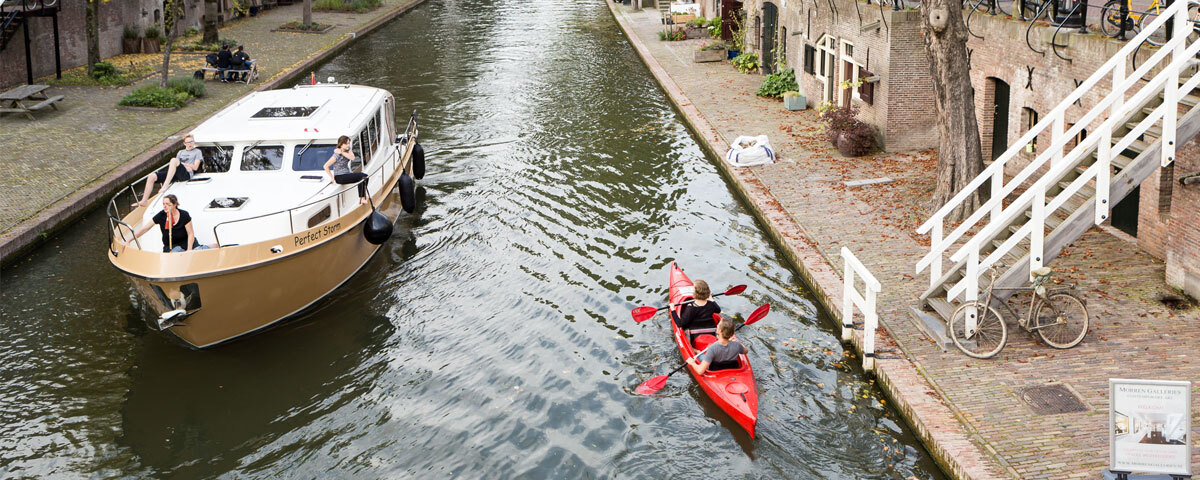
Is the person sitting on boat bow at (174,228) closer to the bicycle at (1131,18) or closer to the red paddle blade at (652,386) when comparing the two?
the red paddle blade at (652,386)

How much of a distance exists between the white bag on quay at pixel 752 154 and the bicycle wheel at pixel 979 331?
9.86m

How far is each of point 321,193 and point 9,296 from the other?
5236 mm

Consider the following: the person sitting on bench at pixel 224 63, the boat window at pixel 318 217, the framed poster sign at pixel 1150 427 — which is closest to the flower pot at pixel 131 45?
the person sitting on bench at pixel 224 63

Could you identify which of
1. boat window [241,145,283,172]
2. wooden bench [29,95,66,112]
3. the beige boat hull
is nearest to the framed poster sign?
the beige boat hull

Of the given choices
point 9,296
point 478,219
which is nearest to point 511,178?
point 478,219

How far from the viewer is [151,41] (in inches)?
1604

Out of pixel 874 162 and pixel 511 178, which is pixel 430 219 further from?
pixel 874 162

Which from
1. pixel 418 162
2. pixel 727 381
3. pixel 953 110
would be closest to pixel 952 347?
pixel 727 381

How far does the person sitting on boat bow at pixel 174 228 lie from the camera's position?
47.1ft

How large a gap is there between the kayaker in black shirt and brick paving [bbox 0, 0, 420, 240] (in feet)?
41.0

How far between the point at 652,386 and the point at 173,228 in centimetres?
698

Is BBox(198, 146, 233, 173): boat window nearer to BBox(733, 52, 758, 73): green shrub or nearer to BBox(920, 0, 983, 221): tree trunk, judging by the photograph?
BBox(920, 0, 983, 221): tree trunk

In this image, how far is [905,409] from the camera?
1195 centimetres

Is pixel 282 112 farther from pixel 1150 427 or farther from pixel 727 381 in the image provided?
pixel 1150 427
